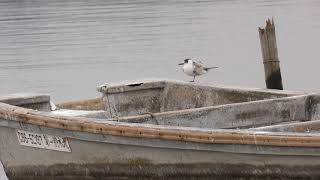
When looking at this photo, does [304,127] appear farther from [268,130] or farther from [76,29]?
[76,29]

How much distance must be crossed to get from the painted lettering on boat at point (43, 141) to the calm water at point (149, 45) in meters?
14.6

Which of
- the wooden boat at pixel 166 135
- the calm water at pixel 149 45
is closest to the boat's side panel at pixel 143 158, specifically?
the wooden boat at pixel 166 135

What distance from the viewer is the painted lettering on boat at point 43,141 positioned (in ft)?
44.0

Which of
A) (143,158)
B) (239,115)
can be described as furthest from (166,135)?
(239,115)

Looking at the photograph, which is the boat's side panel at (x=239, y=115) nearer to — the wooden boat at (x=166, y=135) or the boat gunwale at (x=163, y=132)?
the wooden boat at (x=166, y=135)

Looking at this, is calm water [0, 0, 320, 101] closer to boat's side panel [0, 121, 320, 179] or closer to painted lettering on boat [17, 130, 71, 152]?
boat's side panel [0, 121, 320, 179]

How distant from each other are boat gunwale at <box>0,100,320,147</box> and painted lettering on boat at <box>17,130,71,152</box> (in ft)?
0.70

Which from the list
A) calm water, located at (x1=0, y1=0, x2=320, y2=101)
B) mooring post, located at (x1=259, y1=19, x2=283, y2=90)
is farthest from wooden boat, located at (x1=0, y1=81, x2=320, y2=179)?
calm water, located at (x1=0, y1=0, x2=320, y2=101)

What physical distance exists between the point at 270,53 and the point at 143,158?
4.24 metres

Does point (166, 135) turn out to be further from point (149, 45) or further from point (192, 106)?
point (149, 45)

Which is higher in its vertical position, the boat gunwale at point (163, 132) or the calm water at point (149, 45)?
the calm water at point (149, 45)

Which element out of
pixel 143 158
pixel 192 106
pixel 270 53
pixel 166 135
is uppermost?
pixel 270 53

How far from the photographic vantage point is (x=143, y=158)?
12578 mm

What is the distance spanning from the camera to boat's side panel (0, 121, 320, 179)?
11.4 meters
